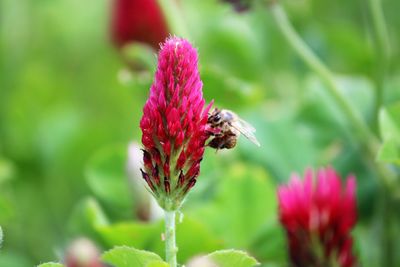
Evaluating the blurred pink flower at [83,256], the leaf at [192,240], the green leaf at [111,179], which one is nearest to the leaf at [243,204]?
the green leaf at [111,179]

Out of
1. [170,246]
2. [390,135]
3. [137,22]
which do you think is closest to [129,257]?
[170,246]

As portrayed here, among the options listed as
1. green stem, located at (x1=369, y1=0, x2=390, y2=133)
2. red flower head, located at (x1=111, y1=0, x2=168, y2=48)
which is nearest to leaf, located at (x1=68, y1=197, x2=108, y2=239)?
green stem, located at (x1=369, y1=0, x2=390, y2=133)

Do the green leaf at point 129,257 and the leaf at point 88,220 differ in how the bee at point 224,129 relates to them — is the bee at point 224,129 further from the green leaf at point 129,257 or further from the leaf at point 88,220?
the leaf at point 88,220

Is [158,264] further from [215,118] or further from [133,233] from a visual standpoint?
[133,233]

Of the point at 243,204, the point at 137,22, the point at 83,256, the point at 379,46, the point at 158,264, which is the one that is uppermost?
the point at 137,22

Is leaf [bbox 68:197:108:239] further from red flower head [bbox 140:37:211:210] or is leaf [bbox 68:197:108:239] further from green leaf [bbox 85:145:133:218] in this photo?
red flower head [bbox 140:37:211:210]

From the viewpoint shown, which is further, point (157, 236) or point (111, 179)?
point (111, 179)
